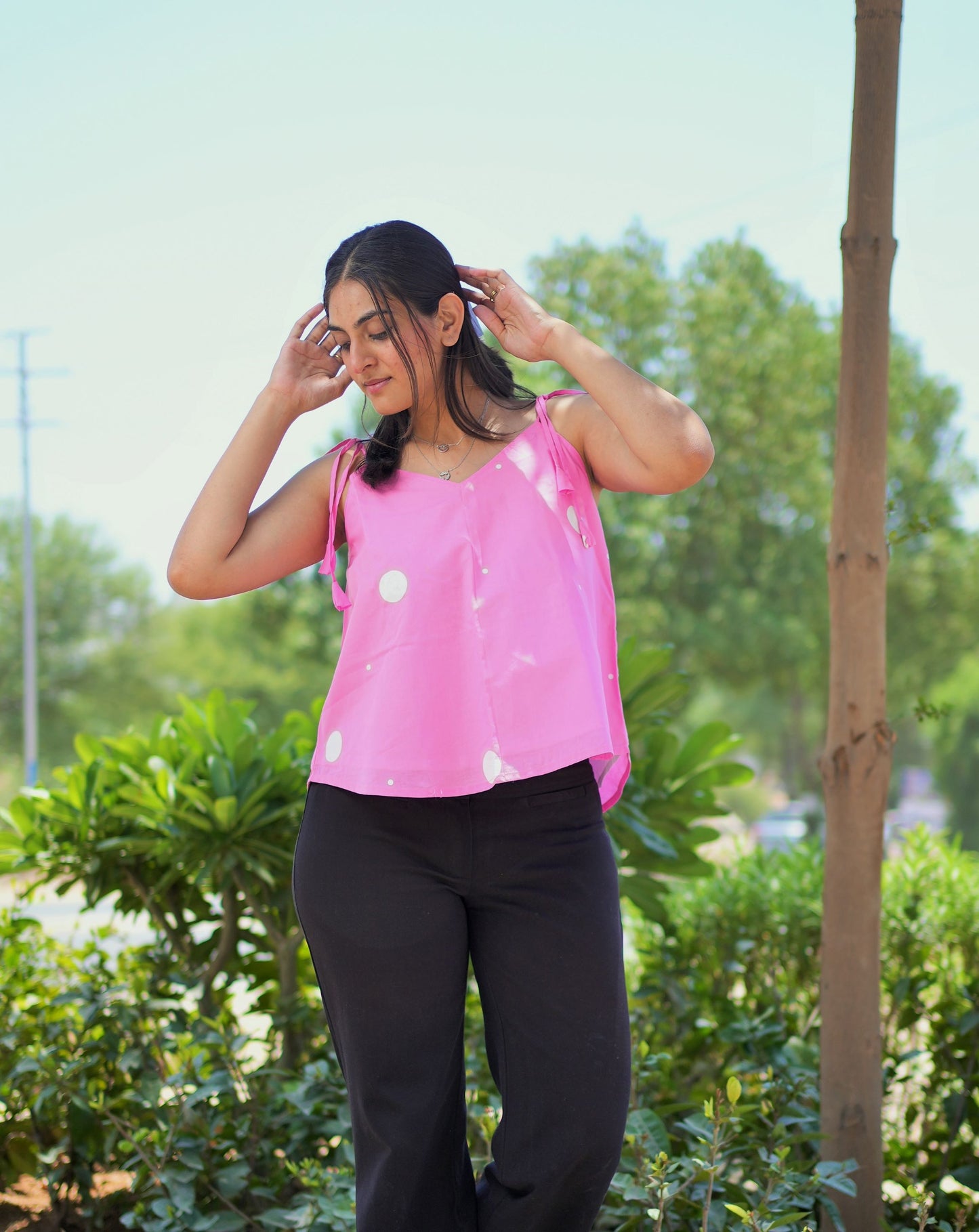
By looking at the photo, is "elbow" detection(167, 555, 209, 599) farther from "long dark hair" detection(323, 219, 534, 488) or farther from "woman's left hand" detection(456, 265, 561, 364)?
"woman's left hand" detection(456, 265, 561, 364)

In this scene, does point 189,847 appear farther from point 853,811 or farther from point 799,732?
point 799,732

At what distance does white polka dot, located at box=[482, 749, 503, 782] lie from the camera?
1.65 m

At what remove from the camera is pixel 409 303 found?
179cm

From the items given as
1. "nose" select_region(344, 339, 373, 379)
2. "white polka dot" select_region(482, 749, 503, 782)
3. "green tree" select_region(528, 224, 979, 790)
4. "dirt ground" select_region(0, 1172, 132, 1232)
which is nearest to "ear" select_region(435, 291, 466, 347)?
"nose" select_region(344, 339, 373, 379)

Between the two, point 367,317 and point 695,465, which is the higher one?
point 367,317

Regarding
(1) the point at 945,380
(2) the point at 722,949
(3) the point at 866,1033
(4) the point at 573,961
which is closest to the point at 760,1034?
(3) the point at 866,1033

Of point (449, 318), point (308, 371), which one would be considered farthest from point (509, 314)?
point (308, 371)

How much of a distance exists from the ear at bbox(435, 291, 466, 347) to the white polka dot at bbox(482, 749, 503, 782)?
2.12 feet

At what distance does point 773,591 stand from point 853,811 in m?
20.2

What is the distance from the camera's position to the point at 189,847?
2.66 m

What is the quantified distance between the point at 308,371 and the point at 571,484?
0.51 metres

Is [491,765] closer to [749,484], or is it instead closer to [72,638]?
[749,484]

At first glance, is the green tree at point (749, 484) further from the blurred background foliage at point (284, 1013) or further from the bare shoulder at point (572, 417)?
the bare shoulder at point (572, 417)

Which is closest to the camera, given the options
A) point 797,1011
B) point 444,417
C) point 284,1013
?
point 444,417
